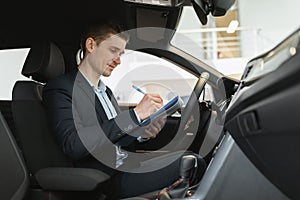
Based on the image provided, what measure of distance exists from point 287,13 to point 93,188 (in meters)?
4.29

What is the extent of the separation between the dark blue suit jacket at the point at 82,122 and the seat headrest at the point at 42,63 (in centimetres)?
9

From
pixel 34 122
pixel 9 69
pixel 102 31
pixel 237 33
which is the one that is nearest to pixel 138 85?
pixel 9 69

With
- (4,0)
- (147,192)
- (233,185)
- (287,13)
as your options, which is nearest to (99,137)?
(147,192)

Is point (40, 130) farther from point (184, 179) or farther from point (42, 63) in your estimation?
point (184, 179)

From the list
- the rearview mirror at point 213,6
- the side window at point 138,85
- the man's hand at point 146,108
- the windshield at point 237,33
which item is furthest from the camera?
the windshield at point 237,33

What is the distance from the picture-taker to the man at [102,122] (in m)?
1.31

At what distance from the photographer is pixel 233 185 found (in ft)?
2.82

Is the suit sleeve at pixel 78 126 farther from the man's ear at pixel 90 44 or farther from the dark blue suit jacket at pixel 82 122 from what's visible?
the man's ear at pixel 90 44

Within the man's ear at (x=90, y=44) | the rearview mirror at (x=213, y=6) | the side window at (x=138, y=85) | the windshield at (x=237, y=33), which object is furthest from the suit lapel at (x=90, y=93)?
the windshield at (x=237, y=33)

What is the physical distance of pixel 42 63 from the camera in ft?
5.25

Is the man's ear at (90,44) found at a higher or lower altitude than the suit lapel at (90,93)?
higher

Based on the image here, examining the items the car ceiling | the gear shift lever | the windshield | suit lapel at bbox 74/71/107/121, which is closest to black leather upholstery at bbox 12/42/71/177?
suit lapel at bbox 74/71/107/121

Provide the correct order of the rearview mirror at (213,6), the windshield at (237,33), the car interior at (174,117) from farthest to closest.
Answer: the windshield at (237,33), the rearview mirror at (213,6), the car interior at (174,117)

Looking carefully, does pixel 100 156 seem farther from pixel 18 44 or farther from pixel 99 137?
pixel 18 44
